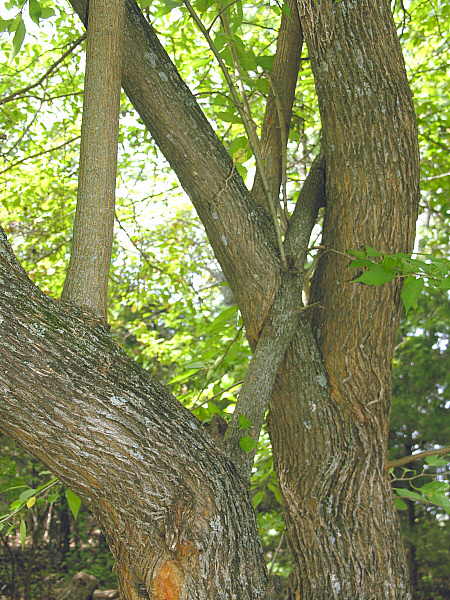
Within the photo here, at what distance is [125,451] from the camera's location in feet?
4.21

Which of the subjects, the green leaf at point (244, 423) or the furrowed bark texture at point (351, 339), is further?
the furrowed bark texture at point (351, 339)

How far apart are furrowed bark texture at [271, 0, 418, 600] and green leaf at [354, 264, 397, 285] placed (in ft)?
1.11

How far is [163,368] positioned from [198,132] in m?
4.85

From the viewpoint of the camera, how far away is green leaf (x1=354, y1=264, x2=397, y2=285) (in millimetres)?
1560

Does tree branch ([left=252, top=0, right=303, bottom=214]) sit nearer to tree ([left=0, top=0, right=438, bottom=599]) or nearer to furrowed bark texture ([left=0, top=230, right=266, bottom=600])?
tree ([left=0, top=0, right=438, bottom=599])

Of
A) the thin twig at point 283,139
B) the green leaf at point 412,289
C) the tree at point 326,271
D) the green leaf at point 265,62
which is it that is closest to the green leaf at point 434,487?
the tree at point 326,271

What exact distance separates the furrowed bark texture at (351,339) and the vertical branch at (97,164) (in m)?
0.61

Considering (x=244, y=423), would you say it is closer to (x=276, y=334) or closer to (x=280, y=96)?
(x=276, y=334)

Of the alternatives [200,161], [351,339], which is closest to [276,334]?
[351,339]

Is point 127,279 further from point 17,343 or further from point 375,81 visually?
point 17,343

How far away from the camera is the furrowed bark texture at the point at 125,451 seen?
47.6 inches

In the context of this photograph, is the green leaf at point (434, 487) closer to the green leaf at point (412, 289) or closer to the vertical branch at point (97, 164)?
the green leaf at point (412, 289)

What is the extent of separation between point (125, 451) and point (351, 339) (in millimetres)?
945

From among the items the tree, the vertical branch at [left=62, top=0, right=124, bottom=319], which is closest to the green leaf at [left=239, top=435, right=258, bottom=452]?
the tree
